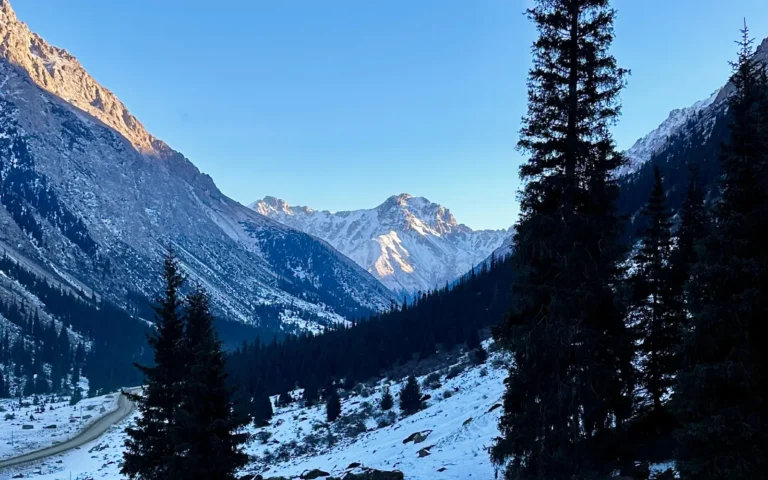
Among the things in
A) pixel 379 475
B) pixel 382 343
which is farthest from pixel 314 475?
pixel 382 343

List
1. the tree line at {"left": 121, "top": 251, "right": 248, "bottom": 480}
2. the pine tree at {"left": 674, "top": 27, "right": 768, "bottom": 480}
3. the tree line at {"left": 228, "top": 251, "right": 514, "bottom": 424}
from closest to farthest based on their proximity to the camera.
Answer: the pine tree at {"left": 674, "top": 27, "right": 768, "bottom": 480} < the tree line at {"left": 121, "top": 251, "right": 248, "bottom": 480} < the tree line at {"left": 228, "top": 251, "right": 514, "bottom": 424}

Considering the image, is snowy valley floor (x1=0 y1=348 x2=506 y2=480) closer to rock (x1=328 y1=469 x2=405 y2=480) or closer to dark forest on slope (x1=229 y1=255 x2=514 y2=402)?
rock (x1=328 y1=469 x2=405 y2=480)

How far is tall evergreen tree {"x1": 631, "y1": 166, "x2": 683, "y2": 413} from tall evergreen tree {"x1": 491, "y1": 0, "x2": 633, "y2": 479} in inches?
271

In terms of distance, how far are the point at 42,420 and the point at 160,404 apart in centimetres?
11097

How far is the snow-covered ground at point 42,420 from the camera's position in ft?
290

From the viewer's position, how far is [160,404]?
71.7 ft

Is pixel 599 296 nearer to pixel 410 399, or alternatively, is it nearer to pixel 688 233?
pixel 688 233

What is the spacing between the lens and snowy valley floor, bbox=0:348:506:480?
28.7 metres

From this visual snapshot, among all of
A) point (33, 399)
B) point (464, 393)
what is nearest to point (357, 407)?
point (464, 393)

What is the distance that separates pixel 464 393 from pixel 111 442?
6588cm

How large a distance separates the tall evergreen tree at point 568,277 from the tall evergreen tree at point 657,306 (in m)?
6.90

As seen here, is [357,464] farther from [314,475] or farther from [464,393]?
[464,393]

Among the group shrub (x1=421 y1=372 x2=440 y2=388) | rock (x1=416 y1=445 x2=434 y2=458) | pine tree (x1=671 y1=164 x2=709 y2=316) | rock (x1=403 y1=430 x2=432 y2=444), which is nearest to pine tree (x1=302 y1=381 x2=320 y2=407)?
shrub (x1=421 y1=372 x2=440 y2=388)

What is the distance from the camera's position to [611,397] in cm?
1391
